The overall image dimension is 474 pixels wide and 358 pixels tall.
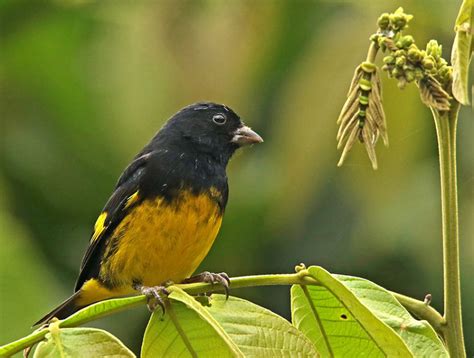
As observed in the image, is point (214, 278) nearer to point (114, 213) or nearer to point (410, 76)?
point (410, 76)

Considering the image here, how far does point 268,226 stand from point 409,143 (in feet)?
3.89

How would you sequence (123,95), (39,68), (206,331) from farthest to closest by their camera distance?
(39,68) → (123,95) → (206,331)

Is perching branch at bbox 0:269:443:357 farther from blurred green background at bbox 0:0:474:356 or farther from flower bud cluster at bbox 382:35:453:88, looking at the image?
blurred green background at bbox 0:0:474:356

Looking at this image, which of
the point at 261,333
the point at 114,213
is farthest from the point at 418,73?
the point at 114,213

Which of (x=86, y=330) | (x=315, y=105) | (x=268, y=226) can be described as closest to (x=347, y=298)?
(x=86, y=330)

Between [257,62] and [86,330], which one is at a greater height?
[257,62]

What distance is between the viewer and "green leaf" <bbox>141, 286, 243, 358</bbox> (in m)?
1.59

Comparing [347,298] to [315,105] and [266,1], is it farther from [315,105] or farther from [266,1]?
[266,1]

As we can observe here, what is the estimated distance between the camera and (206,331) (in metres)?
1.60

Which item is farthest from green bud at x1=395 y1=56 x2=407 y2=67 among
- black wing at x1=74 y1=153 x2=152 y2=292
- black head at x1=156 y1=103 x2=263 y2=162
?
black head at x1=156 y1=103 x2=263 y2=162

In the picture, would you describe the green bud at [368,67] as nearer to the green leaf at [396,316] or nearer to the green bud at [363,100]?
the green bud at [363,100]

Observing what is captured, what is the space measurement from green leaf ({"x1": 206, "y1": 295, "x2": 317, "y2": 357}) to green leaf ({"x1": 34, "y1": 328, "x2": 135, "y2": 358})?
18 centimetres

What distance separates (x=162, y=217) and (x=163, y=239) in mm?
72

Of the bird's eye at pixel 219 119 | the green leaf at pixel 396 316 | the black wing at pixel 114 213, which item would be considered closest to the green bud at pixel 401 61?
the green leaf at pixel 396 316
